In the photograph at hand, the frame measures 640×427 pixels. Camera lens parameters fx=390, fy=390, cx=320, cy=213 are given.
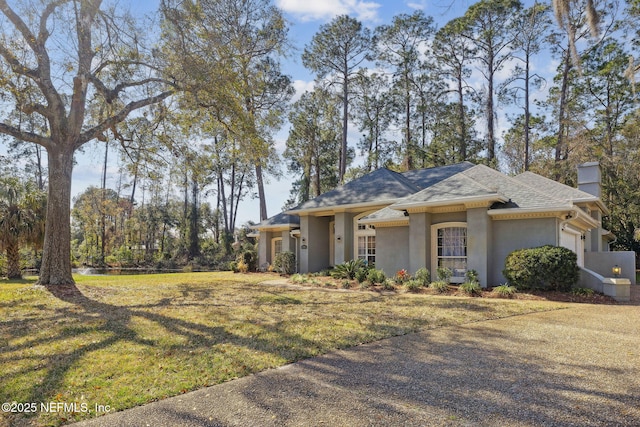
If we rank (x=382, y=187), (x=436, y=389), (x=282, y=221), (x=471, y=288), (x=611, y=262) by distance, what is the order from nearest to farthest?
1. (x=436, y=389)
2. (x=471, y=288)
3. (x=611, y=262)
4. (x=382, y=187)
5. (x=282, y=221)

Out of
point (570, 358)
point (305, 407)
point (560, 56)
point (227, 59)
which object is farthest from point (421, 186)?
point (560, 56)

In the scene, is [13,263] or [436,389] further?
[13,263]

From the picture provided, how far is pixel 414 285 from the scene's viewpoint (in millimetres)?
12492

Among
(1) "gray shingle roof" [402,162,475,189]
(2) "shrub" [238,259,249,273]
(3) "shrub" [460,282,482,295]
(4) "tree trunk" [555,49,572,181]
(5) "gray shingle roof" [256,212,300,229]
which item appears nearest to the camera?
(3) "shrub" [460,282,482,295]

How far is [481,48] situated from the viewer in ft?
91.5

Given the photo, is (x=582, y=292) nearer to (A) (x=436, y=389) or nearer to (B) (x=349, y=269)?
(B) (x=349, y=269)

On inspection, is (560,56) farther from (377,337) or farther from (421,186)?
(377,337)

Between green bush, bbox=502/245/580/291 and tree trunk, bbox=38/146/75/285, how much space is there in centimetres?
1282

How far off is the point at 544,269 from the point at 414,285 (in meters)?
3.69

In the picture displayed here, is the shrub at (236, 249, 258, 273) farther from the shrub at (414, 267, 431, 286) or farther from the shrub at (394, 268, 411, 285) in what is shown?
the shrub at (414, 267, 431, 286)

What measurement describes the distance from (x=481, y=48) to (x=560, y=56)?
16.7 feet

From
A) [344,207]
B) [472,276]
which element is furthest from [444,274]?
[344,207]

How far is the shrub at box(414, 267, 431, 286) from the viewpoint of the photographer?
12.9 meters

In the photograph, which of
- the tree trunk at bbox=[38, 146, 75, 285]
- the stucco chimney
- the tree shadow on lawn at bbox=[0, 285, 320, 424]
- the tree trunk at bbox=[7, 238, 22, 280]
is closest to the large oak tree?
the tree trunk at bbox=[38, 146, 75, 285]
